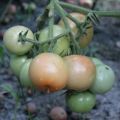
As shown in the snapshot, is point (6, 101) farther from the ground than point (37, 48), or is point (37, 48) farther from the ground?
point (37, 48)

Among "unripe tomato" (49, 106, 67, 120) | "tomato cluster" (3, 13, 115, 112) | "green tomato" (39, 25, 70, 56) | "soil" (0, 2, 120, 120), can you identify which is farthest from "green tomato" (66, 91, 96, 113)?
"unripe tomato" (49, 106, 67, 120)

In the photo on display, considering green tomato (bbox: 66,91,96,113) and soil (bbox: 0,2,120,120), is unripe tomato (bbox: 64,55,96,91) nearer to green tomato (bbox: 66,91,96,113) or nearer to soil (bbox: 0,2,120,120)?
green tomato (bbox: 66,91,96,113)

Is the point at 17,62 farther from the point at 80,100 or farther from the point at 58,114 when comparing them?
the point at 58,114

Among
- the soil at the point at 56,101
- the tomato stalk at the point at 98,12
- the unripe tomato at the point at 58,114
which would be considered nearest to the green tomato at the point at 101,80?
the tomato stalk at the point at 98,12

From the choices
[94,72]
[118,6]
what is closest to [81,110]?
[94,72]

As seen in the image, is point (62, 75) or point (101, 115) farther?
point (101, 115)

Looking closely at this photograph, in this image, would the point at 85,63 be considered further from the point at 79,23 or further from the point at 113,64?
the point at 113,64
